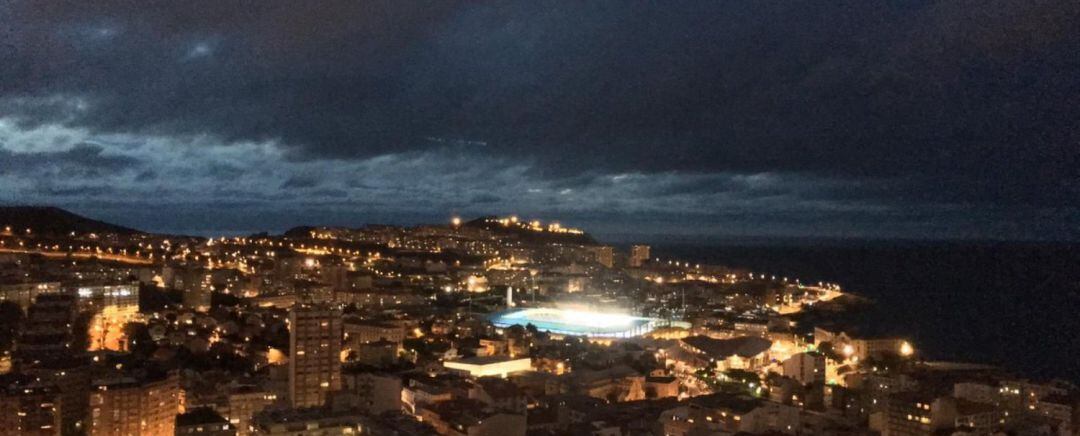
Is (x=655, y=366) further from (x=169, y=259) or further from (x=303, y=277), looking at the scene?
(x=169, y=259)

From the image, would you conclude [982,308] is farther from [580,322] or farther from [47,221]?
[47,221]

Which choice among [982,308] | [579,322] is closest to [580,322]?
[579,322]

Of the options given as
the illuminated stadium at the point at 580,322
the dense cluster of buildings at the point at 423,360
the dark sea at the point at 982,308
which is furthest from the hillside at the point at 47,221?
the dark sea at the point at 982,308

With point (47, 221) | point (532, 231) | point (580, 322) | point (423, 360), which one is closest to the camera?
point (423, 360)

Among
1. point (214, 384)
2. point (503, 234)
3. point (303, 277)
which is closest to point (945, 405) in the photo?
point (214, 384)

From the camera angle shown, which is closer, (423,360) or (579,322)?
(423,360)

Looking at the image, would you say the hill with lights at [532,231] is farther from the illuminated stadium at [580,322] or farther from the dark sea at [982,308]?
the illuminated stadium at [580,322]

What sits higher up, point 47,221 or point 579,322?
point 47,221
